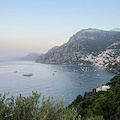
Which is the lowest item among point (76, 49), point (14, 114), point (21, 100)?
point (14, 114)

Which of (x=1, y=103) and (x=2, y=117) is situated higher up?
(x=1, y=103)

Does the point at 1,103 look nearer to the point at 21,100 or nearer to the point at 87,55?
the point at 21,100

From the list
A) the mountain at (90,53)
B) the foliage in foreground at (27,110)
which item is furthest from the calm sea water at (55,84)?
the mountain at (90,53)

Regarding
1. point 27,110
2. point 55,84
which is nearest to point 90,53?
point 55,84

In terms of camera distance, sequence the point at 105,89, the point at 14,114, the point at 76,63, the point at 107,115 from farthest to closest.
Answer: the point at 76,63, the point at 105,89, the point at 107,115, the point at 14,114

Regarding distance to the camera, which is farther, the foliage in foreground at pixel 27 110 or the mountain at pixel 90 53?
the mountain at pixel 90 53

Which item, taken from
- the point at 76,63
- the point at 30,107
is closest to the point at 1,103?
the point at 30,107

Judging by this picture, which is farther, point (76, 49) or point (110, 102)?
point (76, 49)

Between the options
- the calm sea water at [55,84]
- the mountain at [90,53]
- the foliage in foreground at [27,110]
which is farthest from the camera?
the mountain at [90,53]

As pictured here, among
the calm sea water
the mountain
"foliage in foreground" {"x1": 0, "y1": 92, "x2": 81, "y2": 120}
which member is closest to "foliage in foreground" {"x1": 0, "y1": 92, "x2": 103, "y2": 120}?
"foliage in foreground" {"x1": 0, "y1": 92, "x2": 81, "y2": 120}

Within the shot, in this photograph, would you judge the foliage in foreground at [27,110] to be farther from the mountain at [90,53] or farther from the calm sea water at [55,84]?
the mountain at [90,53]

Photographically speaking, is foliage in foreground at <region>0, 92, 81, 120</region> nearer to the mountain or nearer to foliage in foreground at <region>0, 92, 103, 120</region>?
foliage in foreground at <region>0, 92, 103, 120</region>
